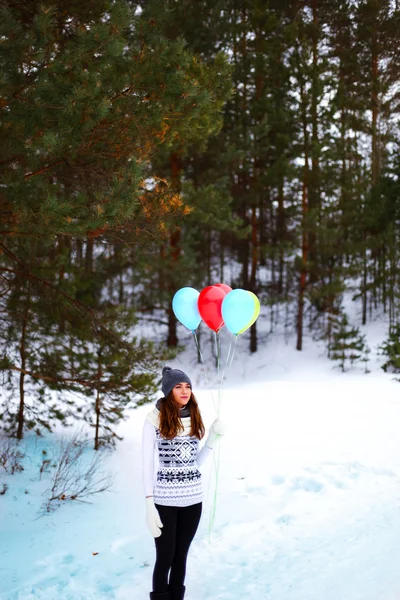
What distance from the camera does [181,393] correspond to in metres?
3.43

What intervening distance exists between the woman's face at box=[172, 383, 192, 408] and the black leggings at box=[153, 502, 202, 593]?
72 cm

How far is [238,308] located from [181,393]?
47.1 inches

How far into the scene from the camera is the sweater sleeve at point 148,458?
3297 mm

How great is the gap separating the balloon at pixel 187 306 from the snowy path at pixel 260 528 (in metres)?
2.19

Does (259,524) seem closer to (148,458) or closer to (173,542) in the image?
(173,542)

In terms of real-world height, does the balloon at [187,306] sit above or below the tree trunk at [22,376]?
above

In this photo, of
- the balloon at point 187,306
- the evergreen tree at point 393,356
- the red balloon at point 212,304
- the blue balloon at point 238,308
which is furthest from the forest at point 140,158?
the blue balloon at point 238,308

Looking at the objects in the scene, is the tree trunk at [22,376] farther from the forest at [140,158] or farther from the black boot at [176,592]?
the black boot at [176,592]

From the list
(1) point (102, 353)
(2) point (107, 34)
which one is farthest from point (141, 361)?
(2) point (107, 34)

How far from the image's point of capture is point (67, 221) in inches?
178

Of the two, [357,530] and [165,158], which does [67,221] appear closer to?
[357,530]

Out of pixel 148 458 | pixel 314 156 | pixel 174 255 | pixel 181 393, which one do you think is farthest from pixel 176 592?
pixel 314 156

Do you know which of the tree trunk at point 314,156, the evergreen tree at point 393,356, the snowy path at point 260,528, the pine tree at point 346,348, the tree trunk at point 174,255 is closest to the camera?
the snowy path at point 260,528

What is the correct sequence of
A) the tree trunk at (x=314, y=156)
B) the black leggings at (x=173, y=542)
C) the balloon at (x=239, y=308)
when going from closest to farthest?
1. the black leggings at (x=173, y=542)
2. the balloon at (x=239, y=308)
3. the tree trunk at (x=314, y=156)
